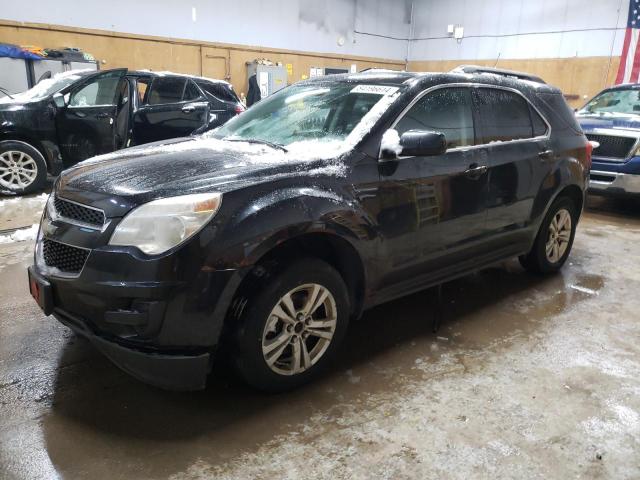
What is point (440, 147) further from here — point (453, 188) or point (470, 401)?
point (470, 401)

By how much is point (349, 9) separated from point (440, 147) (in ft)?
47.3

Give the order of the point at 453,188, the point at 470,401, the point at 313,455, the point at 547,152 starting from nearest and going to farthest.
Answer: the point at 313,455 → the point at 470,401 → the point at 453,188 → the point at 547,152

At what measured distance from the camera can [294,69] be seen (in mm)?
14398

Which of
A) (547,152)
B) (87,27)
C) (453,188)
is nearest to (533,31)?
(87,27)

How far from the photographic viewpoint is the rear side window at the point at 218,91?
766cm

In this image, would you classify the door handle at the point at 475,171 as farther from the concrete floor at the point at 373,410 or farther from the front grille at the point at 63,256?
the front grille at the point at 63,256

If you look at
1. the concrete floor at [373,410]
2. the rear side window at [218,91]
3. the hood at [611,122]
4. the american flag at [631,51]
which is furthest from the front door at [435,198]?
the american flag at [631,51]

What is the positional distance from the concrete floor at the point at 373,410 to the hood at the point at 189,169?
3.18ft

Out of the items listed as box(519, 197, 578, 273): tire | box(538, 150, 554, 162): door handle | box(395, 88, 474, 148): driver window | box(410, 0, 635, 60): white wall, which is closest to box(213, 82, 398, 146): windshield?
box(395, 88, 474, 148): driver window

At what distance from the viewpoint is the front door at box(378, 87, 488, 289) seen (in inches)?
105

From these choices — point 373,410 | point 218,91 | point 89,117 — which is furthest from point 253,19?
point 373,410

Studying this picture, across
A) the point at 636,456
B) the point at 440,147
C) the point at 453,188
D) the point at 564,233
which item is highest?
the point at 440,147

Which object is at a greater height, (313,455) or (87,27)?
→ (87,27)

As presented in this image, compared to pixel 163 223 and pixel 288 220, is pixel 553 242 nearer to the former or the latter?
pixel 288 220
